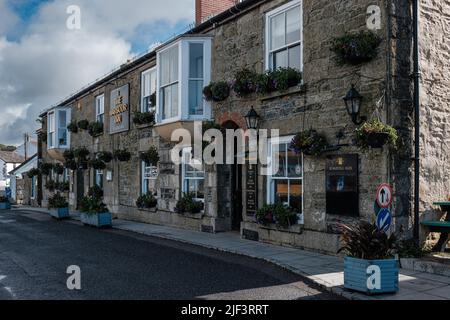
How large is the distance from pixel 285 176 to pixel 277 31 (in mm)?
3664

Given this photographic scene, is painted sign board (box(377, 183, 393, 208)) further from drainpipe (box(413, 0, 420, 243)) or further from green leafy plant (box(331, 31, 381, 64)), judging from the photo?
green leafy plant (box(331, 31, 381, 64))

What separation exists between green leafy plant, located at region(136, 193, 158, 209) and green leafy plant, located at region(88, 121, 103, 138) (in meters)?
5.56

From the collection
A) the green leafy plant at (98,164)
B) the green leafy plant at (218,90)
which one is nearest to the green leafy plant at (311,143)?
the green leafy plant at (218,90)

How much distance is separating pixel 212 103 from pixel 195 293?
319 inches

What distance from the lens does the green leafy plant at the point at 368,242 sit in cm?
669

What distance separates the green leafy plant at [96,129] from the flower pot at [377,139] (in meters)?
15.8

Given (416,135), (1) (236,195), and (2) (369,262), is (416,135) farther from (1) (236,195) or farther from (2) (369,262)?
(1) (236,195)

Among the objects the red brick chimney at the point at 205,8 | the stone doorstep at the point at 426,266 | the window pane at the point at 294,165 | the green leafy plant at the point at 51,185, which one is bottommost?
the stone doorstep at the point at 426,266

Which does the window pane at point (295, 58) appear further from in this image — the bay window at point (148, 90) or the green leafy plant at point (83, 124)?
the green leafy plant at point (83, 124)

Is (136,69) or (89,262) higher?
(136,69)

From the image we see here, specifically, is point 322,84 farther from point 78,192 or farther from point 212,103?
point 78,192

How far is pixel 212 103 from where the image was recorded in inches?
555

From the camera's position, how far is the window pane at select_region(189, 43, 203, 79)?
14.6 meters
